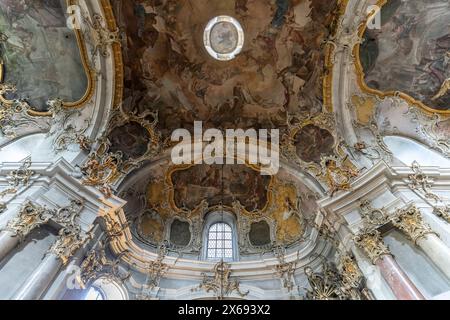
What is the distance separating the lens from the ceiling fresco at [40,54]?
34.4 ft

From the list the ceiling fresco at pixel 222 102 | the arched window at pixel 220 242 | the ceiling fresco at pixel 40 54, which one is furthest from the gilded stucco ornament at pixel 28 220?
the arched window at pixel 220 242

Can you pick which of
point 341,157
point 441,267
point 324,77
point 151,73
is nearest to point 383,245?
point 441,267

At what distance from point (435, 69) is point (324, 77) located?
400cm

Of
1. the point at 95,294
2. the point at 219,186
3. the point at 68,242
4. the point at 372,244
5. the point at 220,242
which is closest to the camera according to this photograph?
the point at 68,242

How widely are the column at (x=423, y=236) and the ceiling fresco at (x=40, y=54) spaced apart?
11282 millimetres

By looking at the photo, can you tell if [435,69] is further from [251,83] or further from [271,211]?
[271,211]

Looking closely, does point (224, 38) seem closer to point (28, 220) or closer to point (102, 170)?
point (102, 170)

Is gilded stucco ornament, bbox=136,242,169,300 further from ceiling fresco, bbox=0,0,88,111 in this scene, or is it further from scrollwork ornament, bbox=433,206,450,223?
scrollwork ornament, bbox=433,206,450,223

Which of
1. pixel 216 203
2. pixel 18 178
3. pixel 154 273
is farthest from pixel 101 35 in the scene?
pixel 154 273

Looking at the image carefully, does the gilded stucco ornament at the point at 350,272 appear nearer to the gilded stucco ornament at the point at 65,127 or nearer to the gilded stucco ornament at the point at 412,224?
the gilded stucco ornament at the point at 412,224

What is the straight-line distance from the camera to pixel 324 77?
1154 centimetres

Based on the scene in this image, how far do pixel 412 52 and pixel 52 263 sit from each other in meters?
13.2

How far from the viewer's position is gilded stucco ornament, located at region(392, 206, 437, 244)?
7109mm

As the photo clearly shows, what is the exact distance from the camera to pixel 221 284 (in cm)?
998
